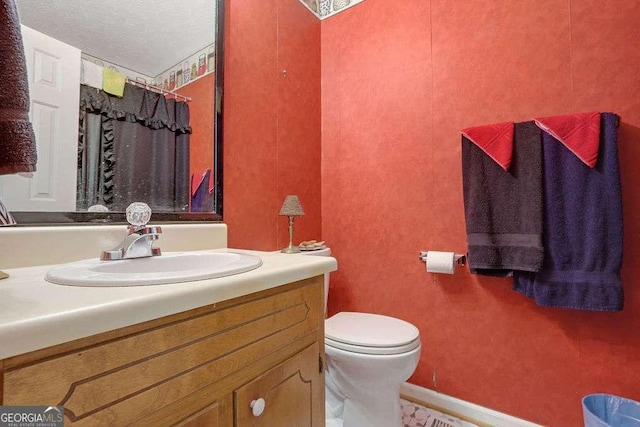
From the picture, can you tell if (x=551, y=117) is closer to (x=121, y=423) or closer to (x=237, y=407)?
(x=237, y=407)

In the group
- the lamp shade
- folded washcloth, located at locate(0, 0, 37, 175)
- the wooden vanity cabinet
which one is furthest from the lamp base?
folded washcloth, located at locate(0, 0, 37, 175)

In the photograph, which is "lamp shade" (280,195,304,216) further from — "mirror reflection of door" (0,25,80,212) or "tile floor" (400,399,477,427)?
"tile floor" (400,399,477,427)

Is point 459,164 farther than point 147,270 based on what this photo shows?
Yes

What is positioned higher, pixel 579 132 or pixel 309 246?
pixel 579 132

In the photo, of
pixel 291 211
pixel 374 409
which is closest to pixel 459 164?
pixel 291 211

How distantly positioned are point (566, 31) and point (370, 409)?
1.72 m

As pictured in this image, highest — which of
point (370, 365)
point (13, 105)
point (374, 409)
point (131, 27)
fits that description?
point (131, 27)

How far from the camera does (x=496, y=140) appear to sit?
1229 millimetres

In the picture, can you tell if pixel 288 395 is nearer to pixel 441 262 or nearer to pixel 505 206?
pixel 441 262

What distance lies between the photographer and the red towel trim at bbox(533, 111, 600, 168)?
104 centimetres

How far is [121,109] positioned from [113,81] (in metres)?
0.09

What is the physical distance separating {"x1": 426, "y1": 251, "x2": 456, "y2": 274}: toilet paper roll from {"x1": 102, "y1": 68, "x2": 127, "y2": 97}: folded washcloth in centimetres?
139

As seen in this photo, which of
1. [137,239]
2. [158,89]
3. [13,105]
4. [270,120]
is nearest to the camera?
[13,105]

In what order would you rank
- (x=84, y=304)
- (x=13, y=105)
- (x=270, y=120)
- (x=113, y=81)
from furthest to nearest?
(x=270, y=120)
(x=113, y=81)
(x=13, y=105)
(x=84, y=304)
